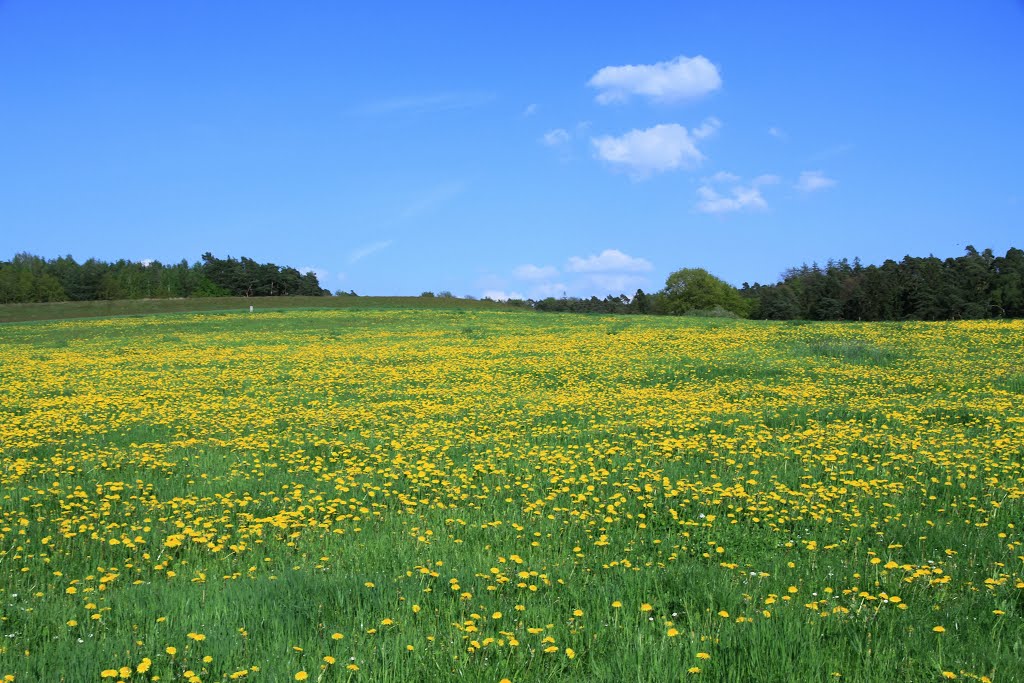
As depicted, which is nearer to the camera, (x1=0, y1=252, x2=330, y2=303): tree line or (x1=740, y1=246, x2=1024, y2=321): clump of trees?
(x1=740, y1=246, x2=1024, y2=321): clump of trees

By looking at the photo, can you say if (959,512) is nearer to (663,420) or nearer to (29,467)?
(663,420)

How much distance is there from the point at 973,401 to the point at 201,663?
16.5 metres

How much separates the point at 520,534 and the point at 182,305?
258 feet

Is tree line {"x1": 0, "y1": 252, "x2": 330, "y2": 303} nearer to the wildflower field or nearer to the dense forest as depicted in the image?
the dense forest

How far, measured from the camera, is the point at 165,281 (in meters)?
142

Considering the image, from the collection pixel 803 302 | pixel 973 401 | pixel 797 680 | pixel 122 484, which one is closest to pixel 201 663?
pixel 797 680

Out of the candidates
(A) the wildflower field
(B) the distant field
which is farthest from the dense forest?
(A) the wildflower field

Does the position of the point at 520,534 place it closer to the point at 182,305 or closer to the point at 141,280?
the point at 182,305

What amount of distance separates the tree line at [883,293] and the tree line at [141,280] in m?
82.2

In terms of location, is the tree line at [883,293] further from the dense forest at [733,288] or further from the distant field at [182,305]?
the distant field at [182,305]

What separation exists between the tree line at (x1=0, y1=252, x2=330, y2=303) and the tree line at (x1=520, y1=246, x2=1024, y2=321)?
82183 millimetres

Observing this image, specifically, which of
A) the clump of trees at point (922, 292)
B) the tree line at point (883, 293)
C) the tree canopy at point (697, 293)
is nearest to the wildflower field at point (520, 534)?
the tree line at point (883, 293)

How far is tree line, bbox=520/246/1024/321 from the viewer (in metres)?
91.7

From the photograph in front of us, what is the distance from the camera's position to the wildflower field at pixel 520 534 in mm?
4727
